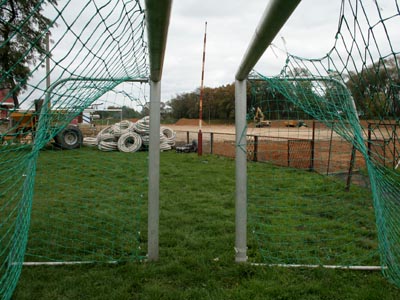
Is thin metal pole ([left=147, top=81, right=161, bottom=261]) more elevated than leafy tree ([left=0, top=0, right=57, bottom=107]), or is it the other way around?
leafy tree ([left=0, top=0, right=57, bottom=107])

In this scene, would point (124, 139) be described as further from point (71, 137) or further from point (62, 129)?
point (62, 129)

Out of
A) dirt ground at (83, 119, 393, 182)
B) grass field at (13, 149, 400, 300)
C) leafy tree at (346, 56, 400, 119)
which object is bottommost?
grass field at (13, 149, 400, 300)

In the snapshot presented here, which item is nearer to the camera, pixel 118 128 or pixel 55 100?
pixel 55 100

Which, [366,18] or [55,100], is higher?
[366,18]

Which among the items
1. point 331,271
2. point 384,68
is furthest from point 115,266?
point 384,68

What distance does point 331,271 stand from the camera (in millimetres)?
2957

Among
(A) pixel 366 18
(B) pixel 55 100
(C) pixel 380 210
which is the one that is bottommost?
(C) pixel 380 210

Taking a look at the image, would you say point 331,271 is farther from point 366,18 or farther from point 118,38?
point 118,38

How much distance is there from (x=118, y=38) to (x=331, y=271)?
2.55 m

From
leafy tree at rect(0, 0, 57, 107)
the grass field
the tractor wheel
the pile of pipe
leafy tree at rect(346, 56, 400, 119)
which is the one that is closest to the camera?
leafy tree at rect(0, 0, 57, 107)

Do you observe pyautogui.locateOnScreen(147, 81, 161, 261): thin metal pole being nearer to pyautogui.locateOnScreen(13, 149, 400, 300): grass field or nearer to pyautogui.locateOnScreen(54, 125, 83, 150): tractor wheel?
pyautogui.locateOnScreen(13, 149, 400, 300): grass field

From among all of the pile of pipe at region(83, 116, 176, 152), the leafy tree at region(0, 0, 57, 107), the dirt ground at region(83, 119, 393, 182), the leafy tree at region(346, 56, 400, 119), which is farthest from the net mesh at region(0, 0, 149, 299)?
the pile of pipe at region(83, 116, 176, 152)

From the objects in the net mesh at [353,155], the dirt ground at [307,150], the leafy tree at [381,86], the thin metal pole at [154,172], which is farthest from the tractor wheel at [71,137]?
the leafy tree at [381,86]

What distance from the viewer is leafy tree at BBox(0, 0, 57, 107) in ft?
5.27
